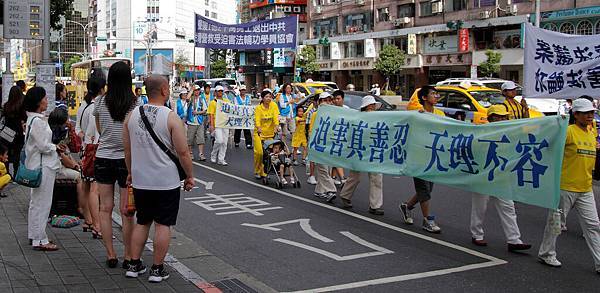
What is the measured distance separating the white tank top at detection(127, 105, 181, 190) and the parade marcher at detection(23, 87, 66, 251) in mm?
1536

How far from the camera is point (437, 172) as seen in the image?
7.66 m

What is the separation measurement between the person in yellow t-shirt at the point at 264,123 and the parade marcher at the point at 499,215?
5147mm

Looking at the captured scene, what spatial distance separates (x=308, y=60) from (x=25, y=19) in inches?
2109

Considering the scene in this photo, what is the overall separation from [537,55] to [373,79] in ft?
167

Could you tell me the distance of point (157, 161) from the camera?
545 centimetres

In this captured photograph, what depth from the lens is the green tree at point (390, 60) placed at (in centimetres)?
5250

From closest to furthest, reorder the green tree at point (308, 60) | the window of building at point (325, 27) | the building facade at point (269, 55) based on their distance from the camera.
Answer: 1. the green tree at point (308, 60)
2. the window of building at point (325, 27)
3. the building facade at point (269, 55)

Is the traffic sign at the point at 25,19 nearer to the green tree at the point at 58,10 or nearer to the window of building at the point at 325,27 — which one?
the green tree at the point at 58,10

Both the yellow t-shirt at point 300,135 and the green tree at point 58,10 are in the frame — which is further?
the green tree at point 58,10

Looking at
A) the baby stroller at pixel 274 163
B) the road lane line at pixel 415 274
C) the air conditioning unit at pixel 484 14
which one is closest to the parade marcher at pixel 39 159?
the road lane line at pixel 415 274

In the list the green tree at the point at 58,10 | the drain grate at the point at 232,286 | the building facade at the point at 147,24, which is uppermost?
the building facade at the point at 147,24

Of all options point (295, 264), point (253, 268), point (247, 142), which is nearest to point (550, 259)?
point (295, 264)

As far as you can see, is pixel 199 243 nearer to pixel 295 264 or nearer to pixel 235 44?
pixel 295 264

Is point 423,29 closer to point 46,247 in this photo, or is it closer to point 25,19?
point 25,19
